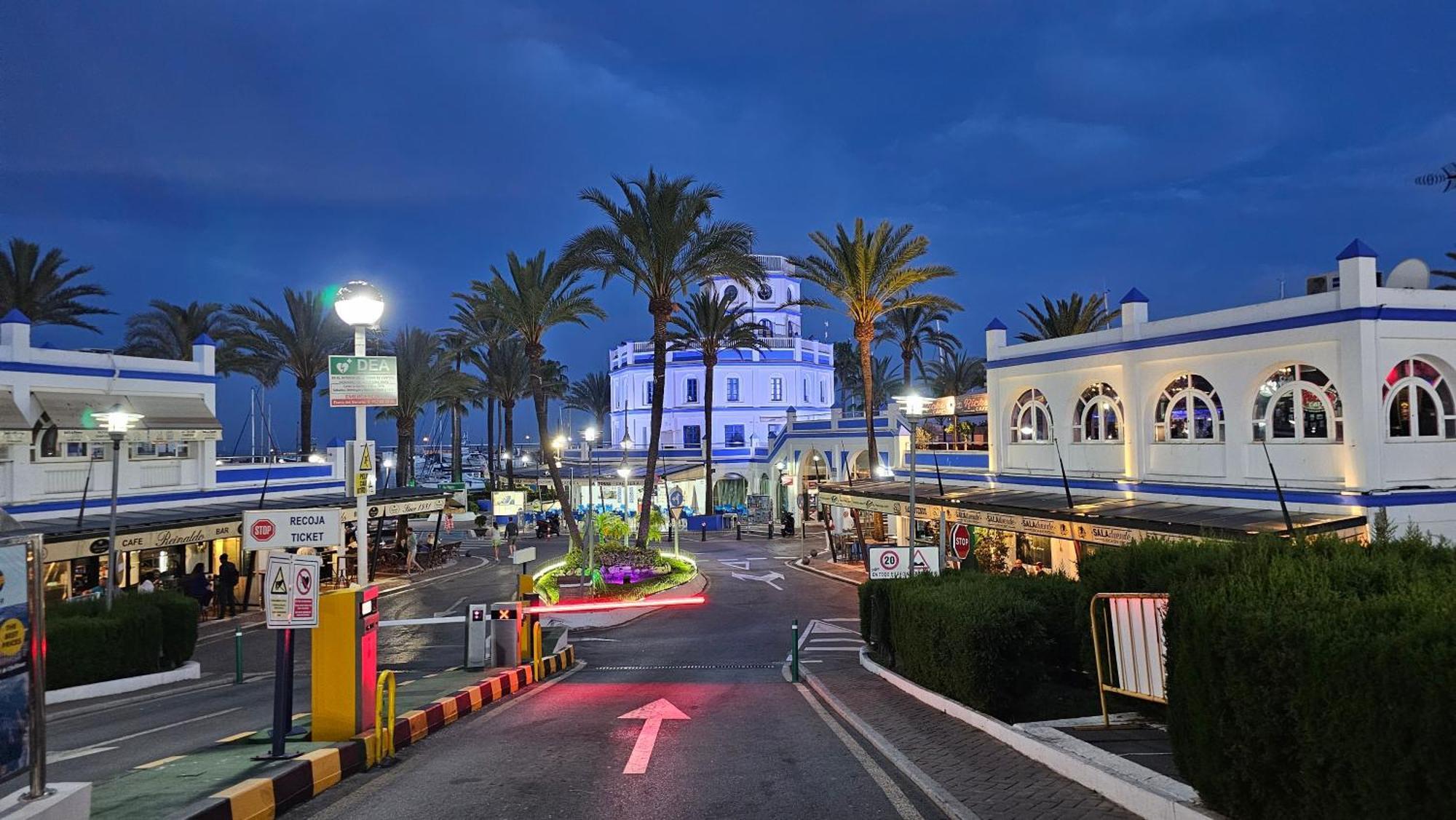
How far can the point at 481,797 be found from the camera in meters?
7.17

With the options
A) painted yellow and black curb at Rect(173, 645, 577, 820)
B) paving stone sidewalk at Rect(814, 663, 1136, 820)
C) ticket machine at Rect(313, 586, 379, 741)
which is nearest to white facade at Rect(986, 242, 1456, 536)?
paving stone sidewalk at Rect(814, 663, 1136, 820)

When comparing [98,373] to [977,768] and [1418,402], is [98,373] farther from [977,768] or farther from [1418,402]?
[1418,402]

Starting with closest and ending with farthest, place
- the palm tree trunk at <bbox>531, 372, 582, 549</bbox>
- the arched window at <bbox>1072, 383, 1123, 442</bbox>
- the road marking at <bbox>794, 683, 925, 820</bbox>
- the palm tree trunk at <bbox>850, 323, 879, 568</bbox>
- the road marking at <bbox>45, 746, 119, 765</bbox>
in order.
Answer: the road marking at <bbox>794, 683, 925, 820</bbox>
the road marking at <bbox>45, 746, 119, 765</bbox>
the arched window at <bbox>1072, 383, 1123, 442</bbox>
the palm tree trunk at <bbox>531, 372, 582, 549</bbox>
the palm tree trunk at <bbox>850, 323, 879, 568</bbox>

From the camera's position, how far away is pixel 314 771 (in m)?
7.52

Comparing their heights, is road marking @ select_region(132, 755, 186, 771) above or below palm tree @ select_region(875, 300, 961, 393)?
below

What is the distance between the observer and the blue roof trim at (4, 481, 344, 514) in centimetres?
2197

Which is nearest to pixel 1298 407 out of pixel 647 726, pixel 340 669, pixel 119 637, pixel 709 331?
pixel 647 726

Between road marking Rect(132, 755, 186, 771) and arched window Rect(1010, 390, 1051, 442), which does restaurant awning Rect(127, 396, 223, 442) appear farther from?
arched window Rect(1010, 390, 1051, 442)

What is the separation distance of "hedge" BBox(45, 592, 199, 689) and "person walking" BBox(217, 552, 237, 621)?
309 inches

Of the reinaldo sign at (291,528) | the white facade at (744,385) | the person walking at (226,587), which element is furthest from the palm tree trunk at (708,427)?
the reinaldo sign at (291,528)

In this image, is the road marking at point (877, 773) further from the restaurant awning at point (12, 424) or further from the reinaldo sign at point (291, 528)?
the restaurant awning at point (12, 424)

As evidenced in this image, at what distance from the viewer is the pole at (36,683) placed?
4891 mm

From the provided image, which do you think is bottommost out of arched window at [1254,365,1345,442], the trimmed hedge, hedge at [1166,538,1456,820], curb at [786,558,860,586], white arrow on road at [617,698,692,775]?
curb at [786,558,860,586]

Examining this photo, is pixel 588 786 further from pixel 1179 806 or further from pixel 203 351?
pixel 203 351
